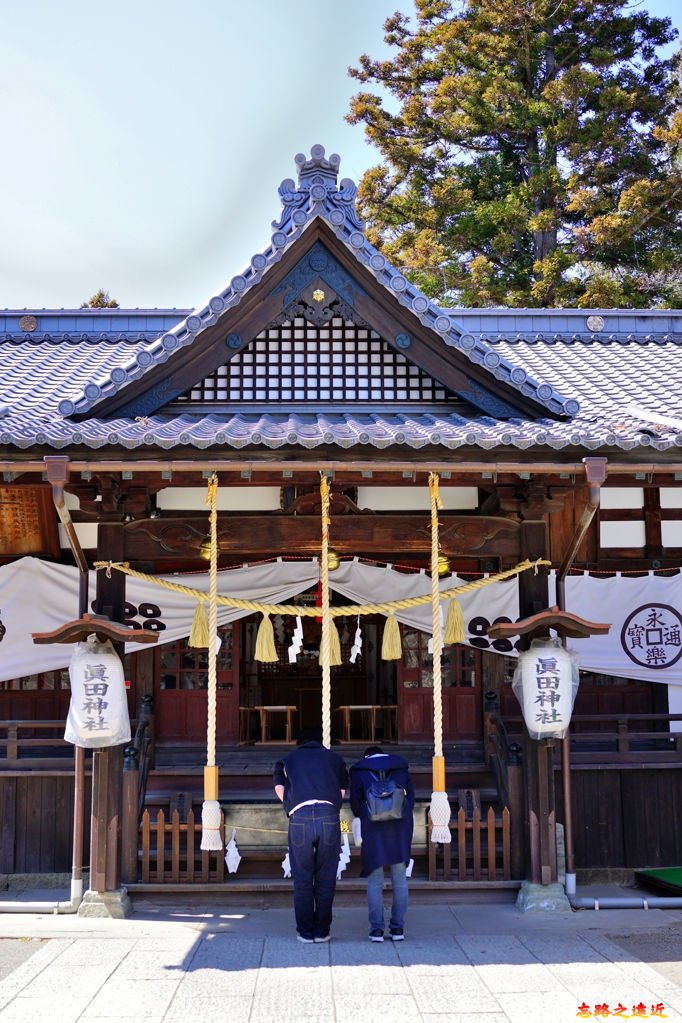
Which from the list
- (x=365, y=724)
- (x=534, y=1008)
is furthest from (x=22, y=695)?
(x=534, y=1008)

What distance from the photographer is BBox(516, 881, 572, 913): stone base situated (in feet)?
27.6

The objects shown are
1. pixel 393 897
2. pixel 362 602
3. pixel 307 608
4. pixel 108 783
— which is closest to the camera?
pixel 393 897

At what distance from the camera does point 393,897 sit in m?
7.59

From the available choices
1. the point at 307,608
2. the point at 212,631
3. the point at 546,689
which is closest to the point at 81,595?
the point at 212,631

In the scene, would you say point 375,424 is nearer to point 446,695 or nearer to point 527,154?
point 446,695

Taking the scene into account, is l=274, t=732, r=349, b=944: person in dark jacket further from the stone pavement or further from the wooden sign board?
the wooden sign board

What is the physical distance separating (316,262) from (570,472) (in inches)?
133

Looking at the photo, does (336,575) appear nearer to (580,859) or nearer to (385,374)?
(385,374)

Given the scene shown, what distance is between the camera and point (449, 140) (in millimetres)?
26734

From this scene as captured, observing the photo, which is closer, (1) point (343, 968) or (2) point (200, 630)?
(1) point (343, 968)

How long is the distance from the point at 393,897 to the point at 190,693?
4.34m

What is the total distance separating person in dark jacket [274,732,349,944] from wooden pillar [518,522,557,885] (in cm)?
201

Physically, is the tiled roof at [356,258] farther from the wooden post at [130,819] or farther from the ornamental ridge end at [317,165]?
the wooden post at [130,819]

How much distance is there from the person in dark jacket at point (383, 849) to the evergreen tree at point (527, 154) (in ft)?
59.6
